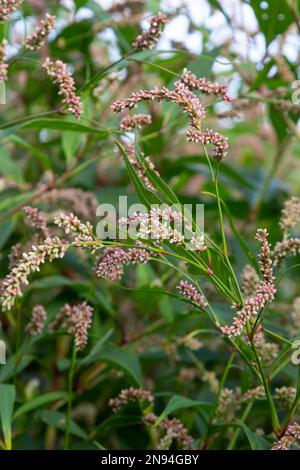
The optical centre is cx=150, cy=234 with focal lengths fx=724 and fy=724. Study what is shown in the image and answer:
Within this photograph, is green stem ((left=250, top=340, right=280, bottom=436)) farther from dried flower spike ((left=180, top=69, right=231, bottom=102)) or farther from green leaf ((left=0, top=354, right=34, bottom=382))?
green leaf ((left=0, top=354, right=34, bottom=382))

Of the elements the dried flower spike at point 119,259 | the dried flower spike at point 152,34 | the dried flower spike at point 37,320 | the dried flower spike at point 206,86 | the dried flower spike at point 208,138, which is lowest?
the dried flower spike at point 37,320

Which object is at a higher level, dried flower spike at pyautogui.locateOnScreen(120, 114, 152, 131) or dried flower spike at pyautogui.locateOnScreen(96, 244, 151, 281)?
dried flower spike at pyautogui.locateOnScreen(120, 114, 152, 131)

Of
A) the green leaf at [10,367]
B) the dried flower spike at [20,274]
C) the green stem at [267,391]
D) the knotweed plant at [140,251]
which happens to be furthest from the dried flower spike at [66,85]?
the green leaf at [10,367]

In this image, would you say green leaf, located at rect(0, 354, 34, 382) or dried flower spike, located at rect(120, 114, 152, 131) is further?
green leaf, located at rect(0, 354, 34, 382)

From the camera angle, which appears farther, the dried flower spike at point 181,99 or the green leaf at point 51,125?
the green leaf at point 51,125

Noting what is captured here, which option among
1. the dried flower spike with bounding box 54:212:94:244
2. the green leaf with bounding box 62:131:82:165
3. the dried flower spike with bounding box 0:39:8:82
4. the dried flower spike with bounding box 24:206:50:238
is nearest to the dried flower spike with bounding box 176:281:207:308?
the dried flower spike with bounding box 54:212:94:244

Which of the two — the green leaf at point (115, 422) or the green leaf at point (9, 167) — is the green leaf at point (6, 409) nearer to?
the green leaf at point (115, 422)

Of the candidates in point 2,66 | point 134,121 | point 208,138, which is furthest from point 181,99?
point 2,66
